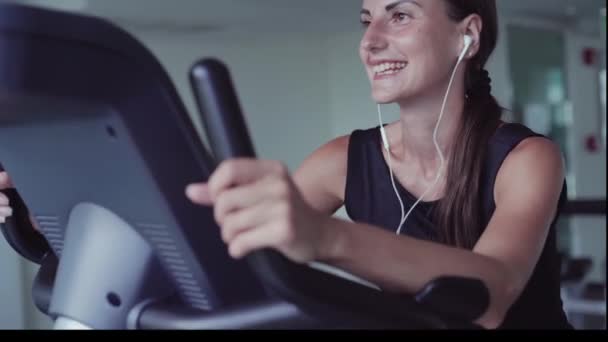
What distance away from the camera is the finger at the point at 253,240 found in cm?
48

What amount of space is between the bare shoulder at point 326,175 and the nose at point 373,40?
0.22 metres

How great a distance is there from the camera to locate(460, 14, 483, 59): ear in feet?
3.74

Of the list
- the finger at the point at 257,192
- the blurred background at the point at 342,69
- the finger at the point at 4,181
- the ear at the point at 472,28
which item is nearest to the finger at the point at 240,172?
the finger at the point at 257,192

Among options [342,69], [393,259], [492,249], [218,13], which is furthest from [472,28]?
[218,13]

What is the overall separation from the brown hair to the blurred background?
0.46 meters

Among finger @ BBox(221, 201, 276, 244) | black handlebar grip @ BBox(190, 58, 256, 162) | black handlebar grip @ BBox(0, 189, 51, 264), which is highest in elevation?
black handlebar grip @ BBox(190, 58, 256, 162)

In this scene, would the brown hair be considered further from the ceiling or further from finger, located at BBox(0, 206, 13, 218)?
the ceiling

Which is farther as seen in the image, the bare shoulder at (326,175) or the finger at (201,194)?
the bare shoulder at (326,175)

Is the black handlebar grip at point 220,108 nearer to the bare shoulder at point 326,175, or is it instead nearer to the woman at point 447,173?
the woman at point 447,173

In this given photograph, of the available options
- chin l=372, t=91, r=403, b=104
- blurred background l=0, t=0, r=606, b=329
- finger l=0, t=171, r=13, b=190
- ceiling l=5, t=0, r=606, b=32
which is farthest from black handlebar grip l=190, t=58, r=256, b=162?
ceiling l=5, t=0, r=606, b=32

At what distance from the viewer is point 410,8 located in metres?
1.05

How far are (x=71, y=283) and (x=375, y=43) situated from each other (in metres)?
0.58

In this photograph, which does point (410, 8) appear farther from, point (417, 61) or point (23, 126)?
point (23, 126)

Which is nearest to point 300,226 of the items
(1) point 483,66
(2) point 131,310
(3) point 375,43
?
(2) point 131,310
